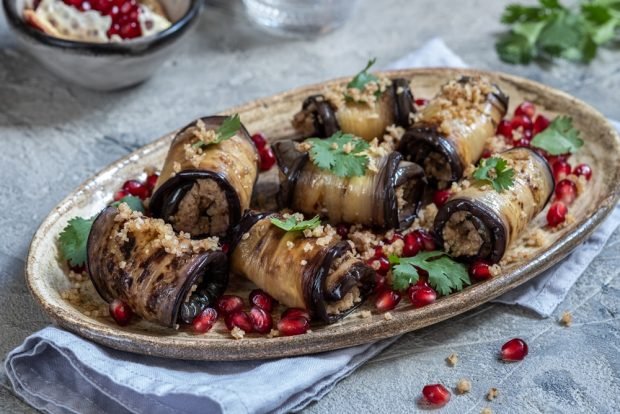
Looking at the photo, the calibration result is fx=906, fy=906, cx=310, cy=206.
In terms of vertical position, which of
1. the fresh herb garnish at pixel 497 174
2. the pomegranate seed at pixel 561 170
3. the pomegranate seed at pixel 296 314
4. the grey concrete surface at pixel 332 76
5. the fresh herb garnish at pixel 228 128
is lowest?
the grey concrete surface at pixel 332 76

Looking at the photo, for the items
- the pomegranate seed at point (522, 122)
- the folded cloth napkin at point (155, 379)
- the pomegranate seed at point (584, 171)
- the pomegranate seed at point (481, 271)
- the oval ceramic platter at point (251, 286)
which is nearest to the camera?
the folded cloth napkin at point (155, 379)

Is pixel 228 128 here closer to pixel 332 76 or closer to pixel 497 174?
pixel 497 174

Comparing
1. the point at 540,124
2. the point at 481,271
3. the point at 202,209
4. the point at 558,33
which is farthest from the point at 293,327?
the point at 558,33

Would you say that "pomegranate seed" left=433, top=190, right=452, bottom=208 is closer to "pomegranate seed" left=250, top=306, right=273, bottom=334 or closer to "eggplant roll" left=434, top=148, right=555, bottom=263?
"eggplant roll" left=434, top=148, right=555, bottom=263

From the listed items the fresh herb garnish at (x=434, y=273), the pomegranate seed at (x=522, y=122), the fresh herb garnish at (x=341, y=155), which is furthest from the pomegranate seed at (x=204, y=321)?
the pomegranate seed at (x=522, y=122)

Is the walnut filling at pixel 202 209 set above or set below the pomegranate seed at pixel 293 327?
above

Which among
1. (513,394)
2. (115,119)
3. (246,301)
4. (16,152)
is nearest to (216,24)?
(115,119)

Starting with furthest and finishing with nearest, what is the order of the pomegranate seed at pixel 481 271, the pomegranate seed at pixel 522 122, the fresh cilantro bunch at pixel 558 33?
the fresh cilantro bunch at pixel 558 33 < the pomegranate seed at pixel 522 122 < the pomegranate seed at pixel 481 271

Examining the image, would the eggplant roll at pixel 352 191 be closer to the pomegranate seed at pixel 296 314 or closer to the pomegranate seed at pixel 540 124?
the pomegranate seed at pixel 296 314
